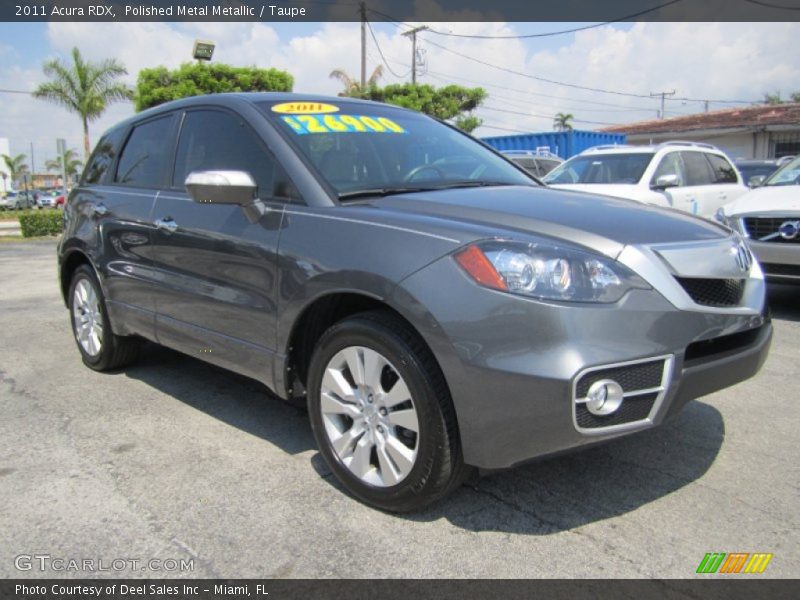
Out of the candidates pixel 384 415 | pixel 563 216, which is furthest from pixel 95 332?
pixel 563 216

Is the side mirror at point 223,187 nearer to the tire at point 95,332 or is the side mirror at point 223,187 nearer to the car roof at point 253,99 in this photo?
the car roof at point 253,99

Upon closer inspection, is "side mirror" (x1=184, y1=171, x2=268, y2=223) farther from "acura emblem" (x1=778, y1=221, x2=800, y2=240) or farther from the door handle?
"acura emblem" (x1=778, y1=221, x2=800, y2=240)

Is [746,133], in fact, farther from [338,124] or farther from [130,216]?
[130,216]

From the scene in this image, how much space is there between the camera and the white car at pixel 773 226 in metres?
5.84

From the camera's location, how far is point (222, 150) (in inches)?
141

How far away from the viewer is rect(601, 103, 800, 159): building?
25234mm

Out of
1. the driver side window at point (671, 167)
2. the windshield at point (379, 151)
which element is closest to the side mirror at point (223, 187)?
the windshield at point (379, 151)

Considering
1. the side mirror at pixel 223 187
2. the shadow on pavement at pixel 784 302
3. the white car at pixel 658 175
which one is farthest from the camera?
the white car at pixel 658 175

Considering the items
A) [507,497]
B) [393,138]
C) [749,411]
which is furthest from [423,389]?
[749,411]

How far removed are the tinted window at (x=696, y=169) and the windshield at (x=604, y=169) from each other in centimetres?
76

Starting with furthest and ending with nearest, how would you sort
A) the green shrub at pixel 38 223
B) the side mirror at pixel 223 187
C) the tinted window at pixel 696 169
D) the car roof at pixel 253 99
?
the green shrub at pixel 38 223 < the tinted window at pixel 696 169 < the car roof at pixel 253 99 < the side mirror at pixel 223 187

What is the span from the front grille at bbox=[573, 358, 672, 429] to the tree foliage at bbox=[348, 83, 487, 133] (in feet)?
87.8

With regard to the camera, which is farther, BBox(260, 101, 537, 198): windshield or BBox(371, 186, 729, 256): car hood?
BBox(260, 101, 537, 198): windshield

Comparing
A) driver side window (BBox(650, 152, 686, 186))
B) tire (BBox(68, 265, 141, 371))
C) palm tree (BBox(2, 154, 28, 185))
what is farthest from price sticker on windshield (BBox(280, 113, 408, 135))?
→ palm tree (BBox(2, 154, 28, 185))
